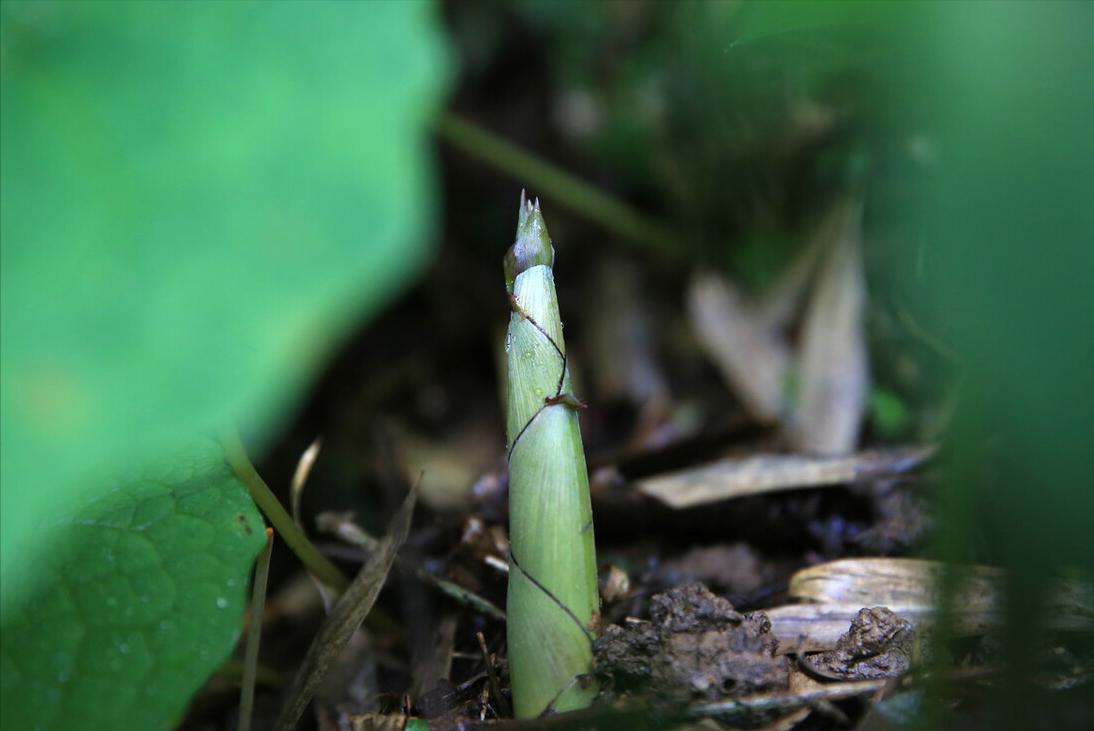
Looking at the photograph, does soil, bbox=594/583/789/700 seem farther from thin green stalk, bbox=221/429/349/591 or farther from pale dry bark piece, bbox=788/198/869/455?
pale dry bark piece, bbox=788/198/869/455

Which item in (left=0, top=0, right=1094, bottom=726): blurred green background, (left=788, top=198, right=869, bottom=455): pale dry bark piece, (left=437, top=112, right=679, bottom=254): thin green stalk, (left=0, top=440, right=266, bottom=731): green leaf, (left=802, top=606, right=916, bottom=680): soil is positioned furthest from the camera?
(left=437, top=112, right=679, bottom=254): thin green stalk

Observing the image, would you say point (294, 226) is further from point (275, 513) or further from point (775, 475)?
point (775, 475)

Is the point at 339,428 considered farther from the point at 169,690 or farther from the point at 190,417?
the point at 190,417

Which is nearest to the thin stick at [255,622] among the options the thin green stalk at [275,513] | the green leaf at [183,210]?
the thin green stalk at [275,513]

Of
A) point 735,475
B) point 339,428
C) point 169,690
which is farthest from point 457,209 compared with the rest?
point 169,690

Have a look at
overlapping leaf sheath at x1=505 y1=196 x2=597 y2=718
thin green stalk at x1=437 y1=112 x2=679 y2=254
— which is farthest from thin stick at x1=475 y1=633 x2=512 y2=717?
thin green stalk at x1=437 y1=112 x2=679 y2=254

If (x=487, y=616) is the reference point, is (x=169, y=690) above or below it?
above

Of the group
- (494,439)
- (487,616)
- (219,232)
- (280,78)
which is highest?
(280,78)
